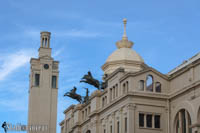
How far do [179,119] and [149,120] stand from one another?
395 centimetres

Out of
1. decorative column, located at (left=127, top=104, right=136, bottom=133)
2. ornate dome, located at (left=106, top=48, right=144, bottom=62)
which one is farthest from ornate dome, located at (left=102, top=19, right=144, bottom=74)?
decorative column, located at (left=127, top=104, right=136, bottom=133)

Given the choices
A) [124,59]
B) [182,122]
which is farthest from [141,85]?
[124,59]

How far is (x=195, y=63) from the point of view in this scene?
6525 centimetres

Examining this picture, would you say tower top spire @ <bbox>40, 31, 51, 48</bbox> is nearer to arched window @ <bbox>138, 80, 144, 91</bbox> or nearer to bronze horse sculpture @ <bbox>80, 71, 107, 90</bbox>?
bronze horse sculpture @ <bbox>80, 71, 107, 90</bbox>

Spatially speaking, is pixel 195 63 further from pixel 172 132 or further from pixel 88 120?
pixel 88 120

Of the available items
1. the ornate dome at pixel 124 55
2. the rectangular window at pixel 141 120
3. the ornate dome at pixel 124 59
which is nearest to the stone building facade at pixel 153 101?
the rectangular window at pixel 141 120

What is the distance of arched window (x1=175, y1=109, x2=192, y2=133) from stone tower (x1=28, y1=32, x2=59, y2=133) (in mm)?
55211

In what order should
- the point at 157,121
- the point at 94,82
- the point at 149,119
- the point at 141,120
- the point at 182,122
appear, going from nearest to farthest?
the point at 182,122 < the point at 141,120 < the point at 149,119 < the point at 157,121 < the point at 94,82

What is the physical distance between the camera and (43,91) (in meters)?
125

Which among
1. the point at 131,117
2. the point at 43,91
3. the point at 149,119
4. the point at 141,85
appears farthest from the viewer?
the point at 43,91

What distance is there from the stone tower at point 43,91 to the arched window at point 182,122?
181 ft

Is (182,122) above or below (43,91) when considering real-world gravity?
below

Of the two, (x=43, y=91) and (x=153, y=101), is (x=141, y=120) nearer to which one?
(x=153, y=101)

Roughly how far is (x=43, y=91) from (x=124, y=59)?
1623 inches
